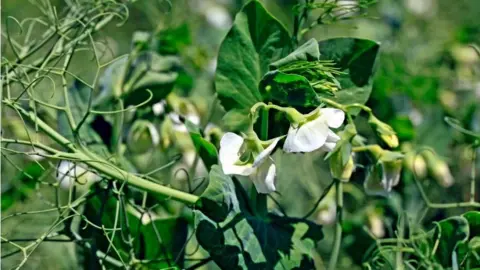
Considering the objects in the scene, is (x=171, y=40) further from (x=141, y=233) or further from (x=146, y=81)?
(x=141, y=233)

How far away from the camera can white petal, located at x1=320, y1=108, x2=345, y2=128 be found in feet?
2.04

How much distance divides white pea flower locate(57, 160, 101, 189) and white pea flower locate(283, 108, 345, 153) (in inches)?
7.2

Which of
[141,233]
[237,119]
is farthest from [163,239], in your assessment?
[237,119]

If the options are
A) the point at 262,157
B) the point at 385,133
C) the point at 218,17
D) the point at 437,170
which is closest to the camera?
the point at 262,157

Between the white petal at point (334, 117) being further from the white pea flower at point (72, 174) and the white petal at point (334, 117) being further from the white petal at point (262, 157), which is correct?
the white pea flower at point (72, 174)

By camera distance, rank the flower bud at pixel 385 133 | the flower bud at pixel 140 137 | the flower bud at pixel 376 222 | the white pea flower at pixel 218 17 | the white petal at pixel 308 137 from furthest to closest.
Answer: the white pea flower at pixel 218 17
the flower bud at pixel 376 222
the flower bud at pixel 140 137
the flower bud at pixel 385 133
the white petal at pixel 308 137

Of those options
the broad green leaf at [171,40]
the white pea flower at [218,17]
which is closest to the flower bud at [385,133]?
the broad green leaf at [171,40]

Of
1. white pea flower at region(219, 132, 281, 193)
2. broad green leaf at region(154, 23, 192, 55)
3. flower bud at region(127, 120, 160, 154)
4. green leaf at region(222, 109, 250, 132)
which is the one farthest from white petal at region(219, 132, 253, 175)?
broad green leaf at region(154, 23, 192, 55)

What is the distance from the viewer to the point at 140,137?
0.87 meters

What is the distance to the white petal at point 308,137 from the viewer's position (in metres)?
0.61

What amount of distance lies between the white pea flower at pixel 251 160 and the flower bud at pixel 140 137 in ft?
0.82

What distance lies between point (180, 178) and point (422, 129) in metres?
0.35

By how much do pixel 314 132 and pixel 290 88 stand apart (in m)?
0.06

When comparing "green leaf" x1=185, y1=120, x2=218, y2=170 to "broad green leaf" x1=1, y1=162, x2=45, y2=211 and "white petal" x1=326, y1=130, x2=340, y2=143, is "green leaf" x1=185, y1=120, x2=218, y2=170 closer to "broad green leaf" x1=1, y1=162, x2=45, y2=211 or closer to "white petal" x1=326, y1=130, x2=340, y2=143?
"white petal" x1=326, y1=130, x2=340, y2=143
